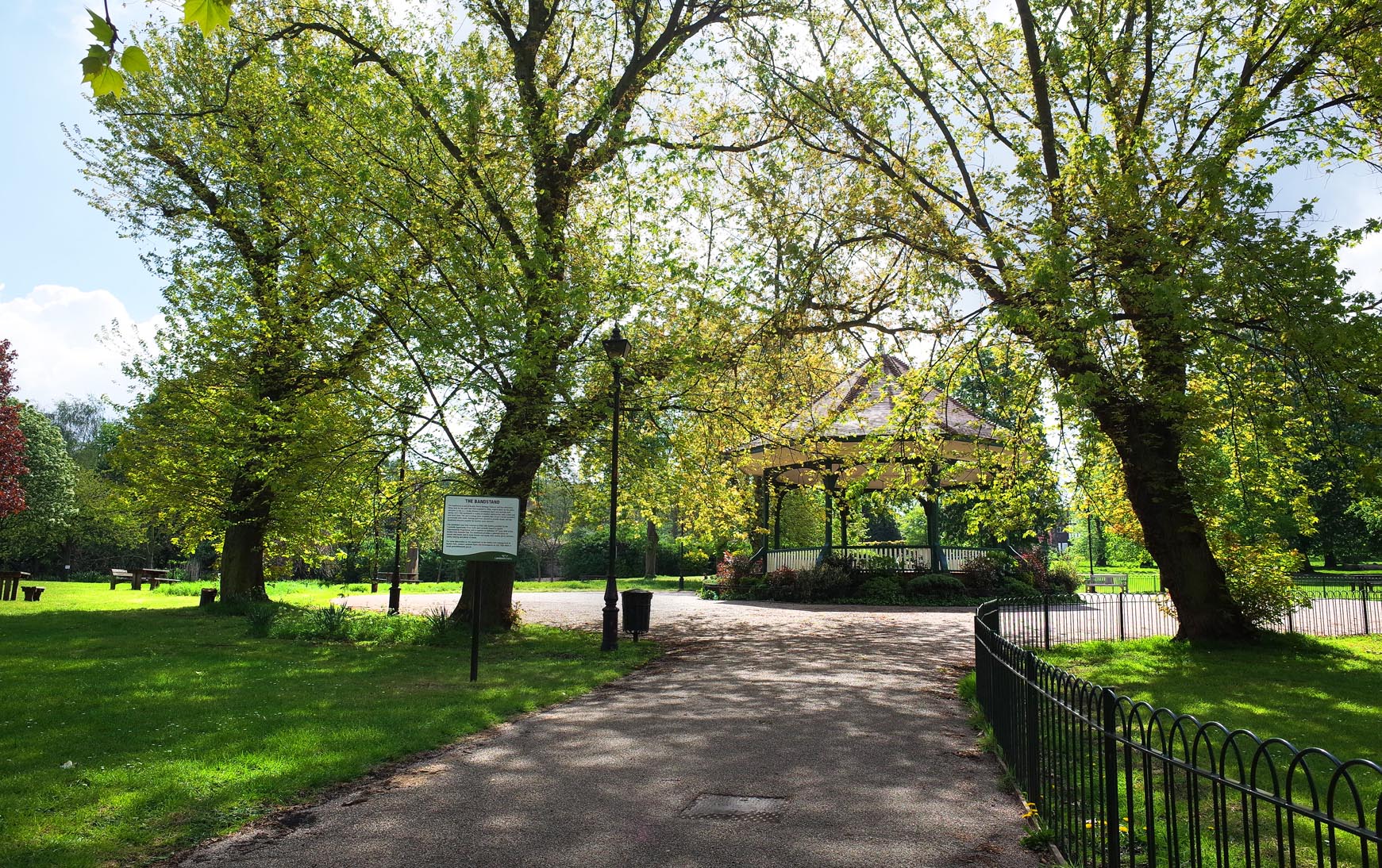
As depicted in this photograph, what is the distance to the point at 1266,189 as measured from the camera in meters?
10.1

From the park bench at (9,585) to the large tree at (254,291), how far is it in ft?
21.0

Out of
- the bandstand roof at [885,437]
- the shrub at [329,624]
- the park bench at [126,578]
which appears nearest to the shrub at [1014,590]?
the bandstand roof at [885,437]

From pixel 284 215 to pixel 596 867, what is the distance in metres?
17.9

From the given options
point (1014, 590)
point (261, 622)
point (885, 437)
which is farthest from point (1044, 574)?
point (261, 622)

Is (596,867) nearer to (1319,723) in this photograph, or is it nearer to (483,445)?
(1319,723)

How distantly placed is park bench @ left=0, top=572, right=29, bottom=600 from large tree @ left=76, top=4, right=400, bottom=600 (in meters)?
6.41

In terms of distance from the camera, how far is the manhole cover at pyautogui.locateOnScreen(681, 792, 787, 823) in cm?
568

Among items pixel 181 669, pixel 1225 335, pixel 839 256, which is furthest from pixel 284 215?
pixel 1225 335

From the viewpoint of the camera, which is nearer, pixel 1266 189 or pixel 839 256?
pixel 1266 189

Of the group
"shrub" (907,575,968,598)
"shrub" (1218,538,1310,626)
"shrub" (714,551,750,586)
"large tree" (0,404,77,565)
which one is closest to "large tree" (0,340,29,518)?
"large tree" (0,404,77,565)

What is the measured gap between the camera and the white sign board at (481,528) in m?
11.5

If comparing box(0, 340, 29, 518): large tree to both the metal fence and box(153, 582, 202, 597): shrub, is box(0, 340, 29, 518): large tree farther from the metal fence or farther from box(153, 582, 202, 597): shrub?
the metal fence

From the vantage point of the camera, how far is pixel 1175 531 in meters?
15.0

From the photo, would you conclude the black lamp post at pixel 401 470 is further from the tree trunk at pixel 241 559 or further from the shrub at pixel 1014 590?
the shrub at pixel 1014 590
